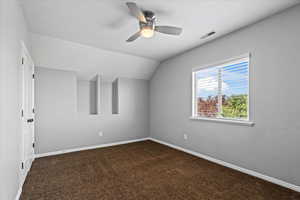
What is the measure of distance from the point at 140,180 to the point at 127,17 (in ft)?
8.70

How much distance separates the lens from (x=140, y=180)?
2297 millimetres

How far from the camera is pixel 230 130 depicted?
8.95ft

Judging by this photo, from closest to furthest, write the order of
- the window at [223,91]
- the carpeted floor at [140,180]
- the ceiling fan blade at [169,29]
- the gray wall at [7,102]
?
the gray wall at [7,102], the carpeted floor at [140,180], the ceiling fan blade at [169,29], the window at [223,91]

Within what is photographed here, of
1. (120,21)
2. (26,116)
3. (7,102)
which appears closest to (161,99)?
(120,21)

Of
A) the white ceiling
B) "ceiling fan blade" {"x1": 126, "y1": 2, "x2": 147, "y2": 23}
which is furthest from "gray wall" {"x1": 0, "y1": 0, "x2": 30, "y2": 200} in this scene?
"ceiling fan blade" {"x1": 126, "y1": 2, "x2": 147, "y2": 23}

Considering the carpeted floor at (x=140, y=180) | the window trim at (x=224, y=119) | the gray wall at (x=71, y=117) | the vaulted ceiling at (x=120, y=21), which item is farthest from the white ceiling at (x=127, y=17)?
the carpeted floor at (x=140, y=180)

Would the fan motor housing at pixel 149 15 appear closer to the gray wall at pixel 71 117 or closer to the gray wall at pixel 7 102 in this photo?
the gray wall at pixel 7 102

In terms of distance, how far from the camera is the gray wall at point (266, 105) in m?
2.01

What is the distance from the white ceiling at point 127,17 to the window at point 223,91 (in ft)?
2.31

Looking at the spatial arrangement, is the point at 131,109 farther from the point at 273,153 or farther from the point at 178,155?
the point at 273,153

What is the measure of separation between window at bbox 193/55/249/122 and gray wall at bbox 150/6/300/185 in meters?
0.17

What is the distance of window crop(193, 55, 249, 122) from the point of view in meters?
2.65

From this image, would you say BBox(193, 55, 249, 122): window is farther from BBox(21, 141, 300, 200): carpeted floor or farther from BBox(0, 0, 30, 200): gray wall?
BBox(0, 0, 30, 200): gray wall

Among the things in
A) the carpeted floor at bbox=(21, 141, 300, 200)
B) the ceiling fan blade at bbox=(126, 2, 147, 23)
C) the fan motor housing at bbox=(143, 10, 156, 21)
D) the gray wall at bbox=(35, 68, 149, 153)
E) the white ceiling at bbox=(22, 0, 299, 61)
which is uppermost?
the white ceiling at bbox=(22, 0, 299, 61)
